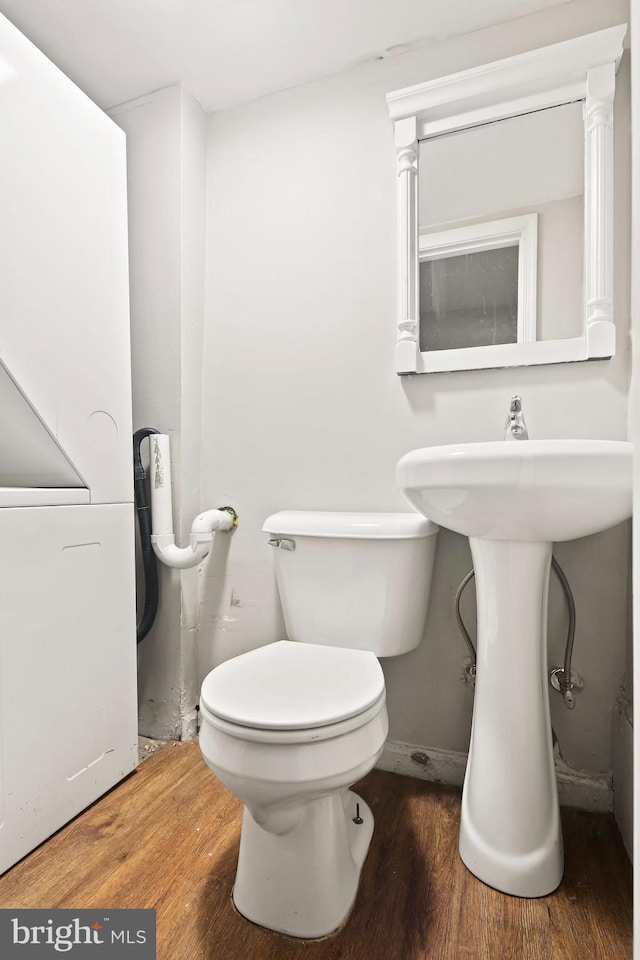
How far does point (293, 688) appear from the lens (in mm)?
961

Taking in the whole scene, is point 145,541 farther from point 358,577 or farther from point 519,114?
point 519,114

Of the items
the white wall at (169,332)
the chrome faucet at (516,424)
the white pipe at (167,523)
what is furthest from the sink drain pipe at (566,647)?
the white wall at (169,332)

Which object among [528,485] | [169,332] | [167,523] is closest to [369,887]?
[528,485]

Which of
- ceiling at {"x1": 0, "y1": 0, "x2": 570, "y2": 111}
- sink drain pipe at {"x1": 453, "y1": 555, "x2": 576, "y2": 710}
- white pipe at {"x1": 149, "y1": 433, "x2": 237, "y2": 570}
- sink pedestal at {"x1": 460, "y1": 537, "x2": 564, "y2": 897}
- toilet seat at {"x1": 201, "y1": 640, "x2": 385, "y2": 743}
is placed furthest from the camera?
white pipe at {"x1": 149, "y1": 433, "x2": 237, "y2": 570}

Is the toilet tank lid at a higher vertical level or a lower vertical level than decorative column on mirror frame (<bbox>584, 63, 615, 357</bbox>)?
lower

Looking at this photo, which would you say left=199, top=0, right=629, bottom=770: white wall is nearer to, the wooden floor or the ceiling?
the ceiling

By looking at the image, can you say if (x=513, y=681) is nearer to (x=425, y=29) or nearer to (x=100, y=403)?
(x=100, y=403)

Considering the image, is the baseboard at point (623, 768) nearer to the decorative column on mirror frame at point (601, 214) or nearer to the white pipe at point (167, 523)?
the decorative column on mirror frame at point (601, 214)

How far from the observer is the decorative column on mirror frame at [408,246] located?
1438 millimetres

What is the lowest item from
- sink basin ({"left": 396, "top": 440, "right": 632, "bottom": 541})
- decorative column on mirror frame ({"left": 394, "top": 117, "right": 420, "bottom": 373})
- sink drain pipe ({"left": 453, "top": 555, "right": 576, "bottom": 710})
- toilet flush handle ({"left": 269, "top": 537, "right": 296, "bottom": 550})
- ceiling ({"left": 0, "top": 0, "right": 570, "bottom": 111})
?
sink drain pipe ({"left": 453, "top": 555, "right": 576, "bottom": 710})

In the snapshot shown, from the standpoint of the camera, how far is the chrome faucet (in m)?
1.28

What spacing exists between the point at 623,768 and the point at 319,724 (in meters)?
0.80

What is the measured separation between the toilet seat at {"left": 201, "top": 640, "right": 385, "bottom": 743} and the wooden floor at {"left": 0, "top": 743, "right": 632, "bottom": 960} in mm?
388

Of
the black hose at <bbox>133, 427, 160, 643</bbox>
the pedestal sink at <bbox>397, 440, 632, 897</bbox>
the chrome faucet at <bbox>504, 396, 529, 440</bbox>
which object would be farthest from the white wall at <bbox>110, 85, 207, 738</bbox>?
the chrome faucet at <bbox>504, 396, 529, 440</bbox>
